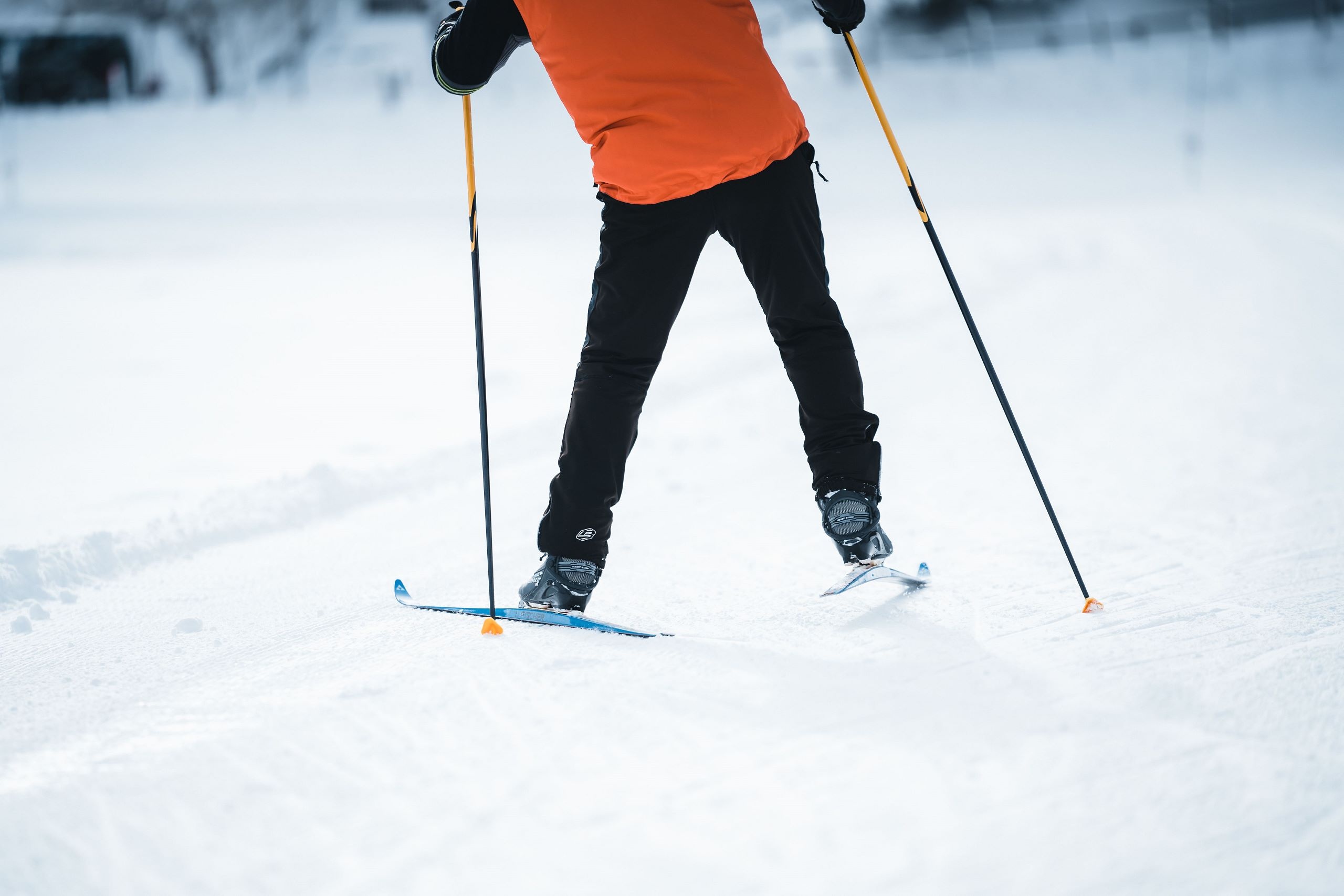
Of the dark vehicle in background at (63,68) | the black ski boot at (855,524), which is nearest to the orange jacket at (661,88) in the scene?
the black ski boot at (855,524)

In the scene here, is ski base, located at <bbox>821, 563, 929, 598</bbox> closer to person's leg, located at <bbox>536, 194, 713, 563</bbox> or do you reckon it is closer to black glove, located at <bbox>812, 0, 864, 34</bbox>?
person's leg, located at <bbox>536, 194, 713, 563</bbox>

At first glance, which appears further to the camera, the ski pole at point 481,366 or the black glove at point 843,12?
the black glove at point 843,12

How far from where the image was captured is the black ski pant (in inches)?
75.5

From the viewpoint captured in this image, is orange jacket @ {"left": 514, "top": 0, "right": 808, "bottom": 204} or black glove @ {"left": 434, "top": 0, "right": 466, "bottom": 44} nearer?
orange jacket @ {"left": 514, "top": 0, "right": 808, "bottom": 204}

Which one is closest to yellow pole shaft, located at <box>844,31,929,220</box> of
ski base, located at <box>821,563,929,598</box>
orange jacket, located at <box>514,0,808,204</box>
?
orange jacket, located at <box>514,0,808,204</box>

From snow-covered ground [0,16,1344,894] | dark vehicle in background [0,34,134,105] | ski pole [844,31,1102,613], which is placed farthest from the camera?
dark vehicle in background [0,34,134,105]

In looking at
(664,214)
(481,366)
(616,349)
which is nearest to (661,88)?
(664,214)

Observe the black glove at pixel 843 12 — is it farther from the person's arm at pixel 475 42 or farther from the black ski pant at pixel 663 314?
the person's arm at pixel 475 42

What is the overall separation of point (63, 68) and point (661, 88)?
22.0 m

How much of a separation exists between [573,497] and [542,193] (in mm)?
13575

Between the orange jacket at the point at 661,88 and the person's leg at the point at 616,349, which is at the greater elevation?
the orange jacket at the point at 661,88

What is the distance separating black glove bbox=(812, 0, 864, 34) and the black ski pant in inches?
12.6

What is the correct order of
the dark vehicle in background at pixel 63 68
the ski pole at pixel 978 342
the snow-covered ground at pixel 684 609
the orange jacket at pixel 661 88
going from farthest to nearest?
the dark vehicle in background at pixel 63 68 < the ski pole at pixel 978 342 < the orange jacket at pixel 661 88 < the snow-covered ground at pixel 684 609

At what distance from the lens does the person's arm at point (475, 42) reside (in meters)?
1.92
